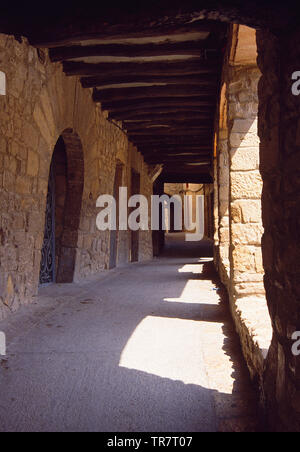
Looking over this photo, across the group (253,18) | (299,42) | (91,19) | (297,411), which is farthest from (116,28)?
(297,411)

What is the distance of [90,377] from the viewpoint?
214cm

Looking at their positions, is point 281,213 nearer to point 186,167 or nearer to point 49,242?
point 49,242

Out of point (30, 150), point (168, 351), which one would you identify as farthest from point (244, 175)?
point (30, 150)

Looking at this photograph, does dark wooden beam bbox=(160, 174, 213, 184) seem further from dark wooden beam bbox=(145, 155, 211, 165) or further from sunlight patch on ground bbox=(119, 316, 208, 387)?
sunlight patch on ground bbox=(119, 316, 208, 387)

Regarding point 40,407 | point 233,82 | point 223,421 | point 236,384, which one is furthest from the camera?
point 233,82

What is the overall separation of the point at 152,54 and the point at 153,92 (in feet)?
4.24

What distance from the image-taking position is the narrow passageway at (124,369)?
1.70 m

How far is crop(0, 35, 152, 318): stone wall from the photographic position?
3369 millimetres

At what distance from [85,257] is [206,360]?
361 centimetres

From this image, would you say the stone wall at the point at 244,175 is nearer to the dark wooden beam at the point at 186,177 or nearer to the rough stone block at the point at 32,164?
the rough stone block at the point at 32,164

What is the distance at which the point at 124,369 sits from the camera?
2.26 m

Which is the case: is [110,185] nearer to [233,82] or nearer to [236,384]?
[233,82]

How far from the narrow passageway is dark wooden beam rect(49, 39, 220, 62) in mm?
2386

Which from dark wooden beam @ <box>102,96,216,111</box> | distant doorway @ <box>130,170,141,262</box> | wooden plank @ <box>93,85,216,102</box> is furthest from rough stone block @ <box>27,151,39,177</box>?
distant doorway @ <box>130,170,141,262</box>
